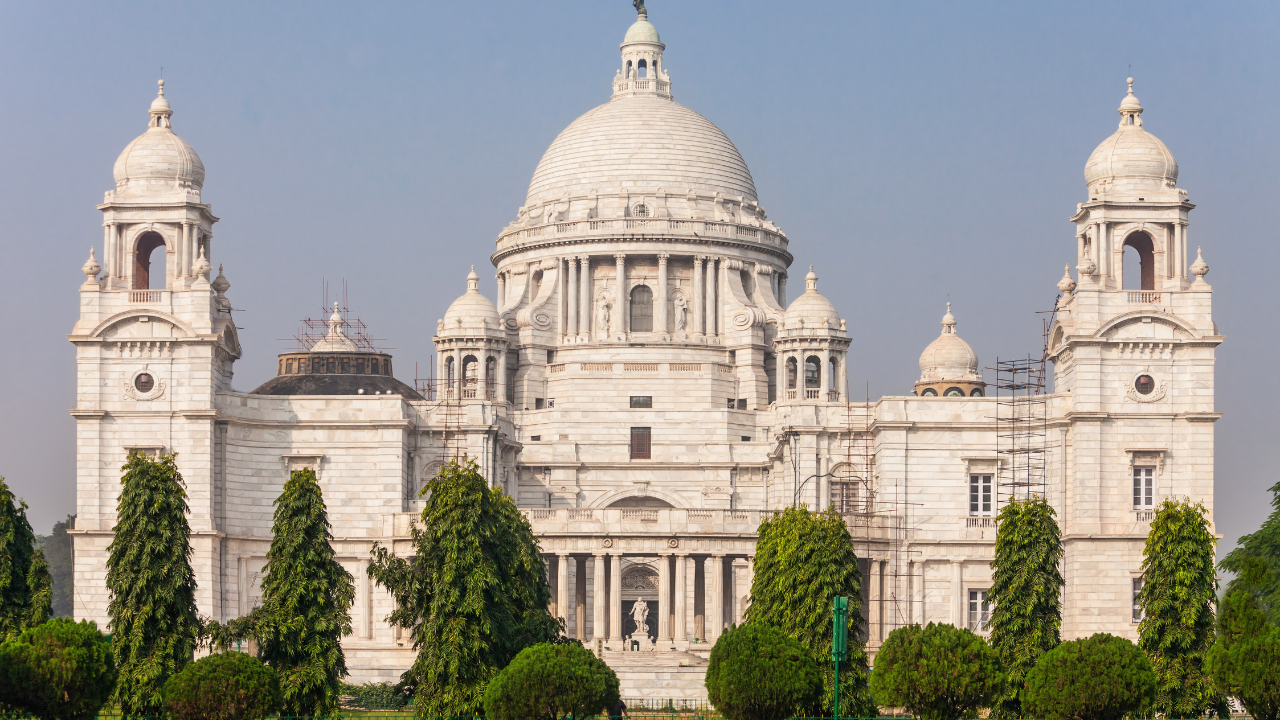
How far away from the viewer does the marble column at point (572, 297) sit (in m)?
130

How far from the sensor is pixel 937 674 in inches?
2960

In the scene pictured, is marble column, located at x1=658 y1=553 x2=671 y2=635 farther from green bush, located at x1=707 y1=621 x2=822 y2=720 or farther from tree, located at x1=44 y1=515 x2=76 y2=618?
tree, located at x1=44 y1=515 x2=76 y2=618

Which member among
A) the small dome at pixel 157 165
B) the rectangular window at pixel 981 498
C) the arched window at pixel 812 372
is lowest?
the rectangular window at pixel 981 498

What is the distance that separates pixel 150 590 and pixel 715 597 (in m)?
34.9

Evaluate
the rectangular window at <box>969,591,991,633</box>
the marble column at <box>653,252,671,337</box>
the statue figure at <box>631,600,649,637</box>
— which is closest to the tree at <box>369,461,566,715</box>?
the statue figure at <box>631,600,649,637</box>

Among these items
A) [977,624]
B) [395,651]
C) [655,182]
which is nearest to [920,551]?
[977,624]

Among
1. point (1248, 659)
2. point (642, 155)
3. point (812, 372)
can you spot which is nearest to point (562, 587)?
point (812, 372)

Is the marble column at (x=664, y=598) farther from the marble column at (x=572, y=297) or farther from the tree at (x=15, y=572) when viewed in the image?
the tree at (x=15, y=572)

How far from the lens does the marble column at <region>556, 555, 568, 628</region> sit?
105 metres

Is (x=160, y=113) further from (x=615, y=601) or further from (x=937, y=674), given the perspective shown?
(x=937, y=674)

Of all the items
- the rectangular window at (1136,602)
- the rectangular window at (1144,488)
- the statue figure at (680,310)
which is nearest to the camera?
the rectangular window at (1136,602)

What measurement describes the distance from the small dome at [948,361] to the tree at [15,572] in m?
60.8

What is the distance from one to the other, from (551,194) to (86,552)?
132ft

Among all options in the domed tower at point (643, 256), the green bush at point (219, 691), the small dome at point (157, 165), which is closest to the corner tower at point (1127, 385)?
the domed tower at point (643, 256)
